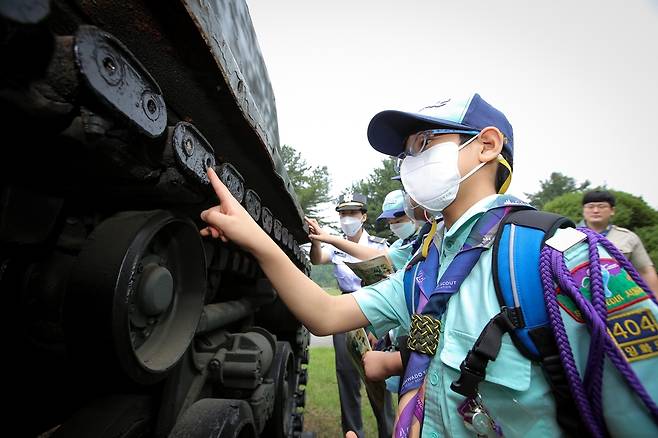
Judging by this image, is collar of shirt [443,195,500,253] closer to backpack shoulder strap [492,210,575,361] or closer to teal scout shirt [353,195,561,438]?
teal scout shirt [353,195,561,438]

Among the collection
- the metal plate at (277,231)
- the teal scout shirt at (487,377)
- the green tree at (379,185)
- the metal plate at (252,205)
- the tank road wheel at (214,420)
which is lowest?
the tank road wheel at (214,420)

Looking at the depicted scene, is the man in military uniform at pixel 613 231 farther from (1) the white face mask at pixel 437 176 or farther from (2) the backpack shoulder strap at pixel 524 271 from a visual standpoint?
(2) the backpack shoulder strap at pixel 524 271

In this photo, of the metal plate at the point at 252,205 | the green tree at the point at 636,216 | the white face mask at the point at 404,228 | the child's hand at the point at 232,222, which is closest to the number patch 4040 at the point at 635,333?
the child's hand at the point at 232,222

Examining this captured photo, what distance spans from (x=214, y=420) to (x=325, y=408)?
13.8ft

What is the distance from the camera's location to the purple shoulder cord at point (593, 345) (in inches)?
33.5

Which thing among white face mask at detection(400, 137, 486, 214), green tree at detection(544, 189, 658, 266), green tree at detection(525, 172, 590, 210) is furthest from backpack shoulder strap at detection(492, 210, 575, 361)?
green tree at detection(525, 172, 590, 210)

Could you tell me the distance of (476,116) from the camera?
1384 mm

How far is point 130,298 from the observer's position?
111 cm

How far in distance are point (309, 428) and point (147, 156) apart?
4.75 m

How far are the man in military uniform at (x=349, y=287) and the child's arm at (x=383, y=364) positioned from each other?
1.93 m

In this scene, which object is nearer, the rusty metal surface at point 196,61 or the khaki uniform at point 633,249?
the rusty metal surface at point 196,61

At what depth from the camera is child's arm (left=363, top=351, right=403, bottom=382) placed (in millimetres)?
1840

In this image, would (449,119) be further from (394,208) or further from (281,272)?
(394,208)

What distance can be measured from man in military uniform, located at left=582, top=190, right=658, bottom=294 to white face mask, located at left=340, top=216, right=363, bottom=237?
294 centimetres
